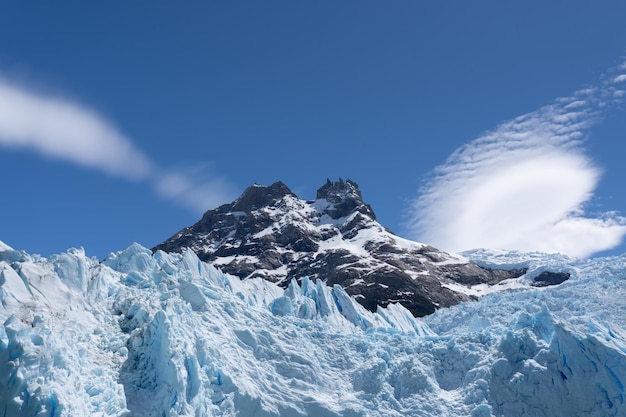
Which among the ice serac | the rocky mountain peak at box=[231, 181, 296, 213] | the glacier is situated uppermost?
the rocky mountain peak at box=[231, 181, 296, 213]

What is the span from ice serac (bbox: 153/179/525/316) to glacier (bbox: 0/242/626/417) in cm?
5355

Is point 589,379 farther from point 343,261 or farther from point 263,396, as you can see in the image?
point 343,261

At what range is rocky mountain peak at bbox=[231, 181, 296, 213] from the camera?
136 metres

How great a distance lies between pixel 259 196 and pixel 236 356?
373 ft

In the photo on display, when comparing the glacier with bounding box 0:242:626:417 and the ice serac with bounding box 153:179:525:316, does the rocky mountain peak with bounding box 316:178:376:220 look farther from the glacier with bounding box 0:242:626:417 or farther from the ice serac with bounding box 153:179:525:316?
the glacier with bounding box 0:242:626:417

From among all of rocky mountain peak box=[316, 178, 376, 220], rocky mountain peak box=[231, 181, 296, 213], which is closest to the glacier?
rocky mountain peak box=[316, 178, 376, 220]

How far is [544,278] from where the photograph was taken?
76562 mm

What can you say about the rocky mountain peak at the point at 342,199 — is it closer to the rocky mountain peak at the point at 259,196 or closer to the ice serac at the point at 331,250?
the ice serac at the point at 331,250

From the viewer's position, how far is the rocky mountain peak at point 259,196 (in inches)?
5374

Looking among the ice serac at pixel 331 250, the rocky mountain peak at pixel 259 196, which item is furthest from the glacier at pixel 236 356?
the rocky mountain peak at pixel 259 196

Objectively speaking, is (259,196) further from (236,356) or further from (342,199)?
(236,356)

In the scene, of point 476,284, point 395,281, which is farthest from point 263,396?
point 476,284

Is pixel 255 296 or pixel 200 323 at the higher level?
pixel 255 296

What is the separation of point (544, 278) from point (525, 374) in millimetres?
54988
